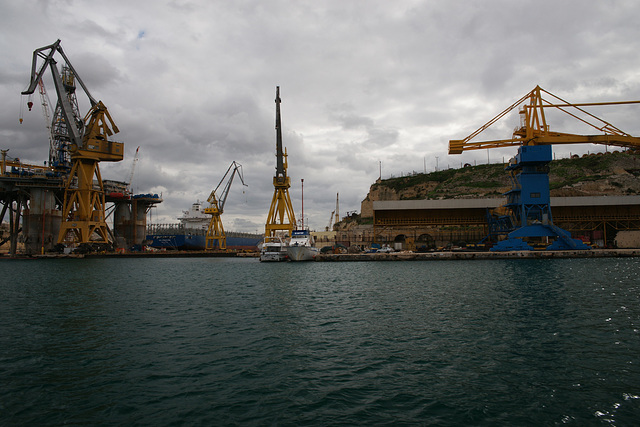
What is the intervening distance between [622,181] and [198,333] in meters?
101

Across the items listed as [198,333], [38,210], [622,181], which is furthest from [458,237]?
[38,210]

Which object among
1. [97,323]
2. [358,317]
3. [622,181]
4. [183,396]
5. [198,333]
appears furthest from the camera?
[622,181]

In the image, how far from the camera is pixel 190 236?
95125 millimetres

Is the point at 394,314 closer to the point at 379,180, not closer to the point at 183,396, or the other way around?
the point at 183,396

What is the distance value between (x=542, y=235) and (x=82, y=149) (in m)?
70.7

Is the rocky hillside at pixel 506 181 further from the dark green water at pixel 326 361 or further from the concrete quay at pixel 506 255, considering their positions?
the dark green water at pixel 326 361

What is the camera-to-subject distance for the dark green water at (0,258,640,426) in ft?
23.9

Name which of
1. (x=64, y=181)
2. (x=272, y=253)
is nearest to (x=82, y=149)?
(x=64, y=181)

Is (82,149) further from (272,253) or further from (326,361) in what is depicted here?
(326,361)

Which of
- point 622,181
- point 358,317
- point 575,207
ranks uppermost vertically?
point 622,181

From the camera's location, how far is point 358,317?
623 inches

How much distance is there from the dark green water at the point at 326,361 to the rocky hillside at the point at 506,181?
65.2 meters

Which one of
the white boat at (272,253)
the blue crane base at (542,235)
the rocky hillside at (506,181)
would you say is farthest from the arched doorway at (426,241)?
the white boat at (272,253)

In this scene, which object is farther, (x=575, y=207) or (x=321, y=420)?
(x=575, y=207)
